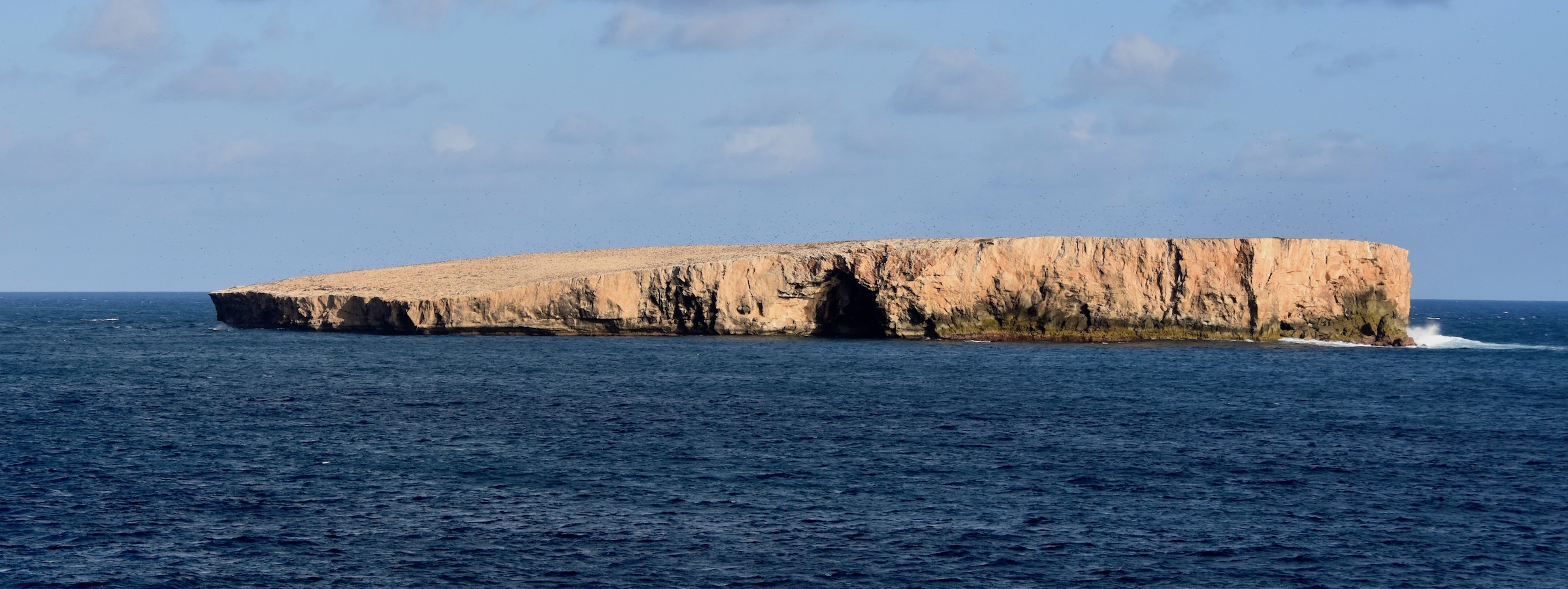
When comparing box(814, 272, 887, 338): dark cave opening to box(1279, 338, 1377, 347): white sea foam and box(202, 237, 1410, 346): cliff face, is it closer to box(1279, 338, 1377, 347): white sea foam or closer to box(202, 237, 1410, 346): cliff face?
box(202, 237, 1410, 346): cliff face

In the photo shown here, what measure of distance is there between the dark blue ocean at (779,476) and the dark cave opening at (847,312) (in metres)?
17.4

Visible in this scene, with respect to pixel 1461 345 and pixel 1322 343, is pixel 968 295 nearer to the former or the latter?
pixel 1322 343

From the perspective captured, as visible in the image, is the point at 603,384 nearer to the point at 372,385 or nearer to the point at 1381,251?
the point at 372,385

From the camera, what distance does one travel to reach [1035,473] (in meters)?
31.4

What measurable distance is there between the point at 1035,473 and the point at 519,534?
1275 cm

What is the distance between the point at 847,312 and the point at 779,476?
152 feet

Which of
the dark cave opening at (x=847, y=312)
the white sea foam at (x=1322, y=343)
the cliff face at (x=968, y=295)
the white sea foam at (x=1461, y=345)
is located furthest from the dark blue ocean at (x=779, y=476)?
the white sea foam at (x=1461, y=345)

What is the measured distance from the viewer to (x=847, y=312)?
252 ft

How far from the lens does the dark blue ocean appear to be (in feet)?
76.0

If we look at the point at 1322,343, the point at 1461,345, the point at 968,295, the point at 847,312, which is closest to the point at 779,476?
the point at 968,295

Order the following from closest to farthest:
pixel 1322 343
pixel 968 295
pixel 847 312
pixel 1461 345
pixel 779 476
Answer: pixel 779 476
pixel 1322 343
pixel 968 295
pixel 847 312
pixel 1461 345

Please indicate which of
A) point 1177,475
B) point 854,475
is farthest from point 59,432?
point 1177,475

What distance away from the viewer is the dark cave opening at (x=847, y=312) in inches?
2945

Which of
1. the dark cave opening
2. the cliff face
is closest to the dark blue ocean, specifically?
the cliff face
